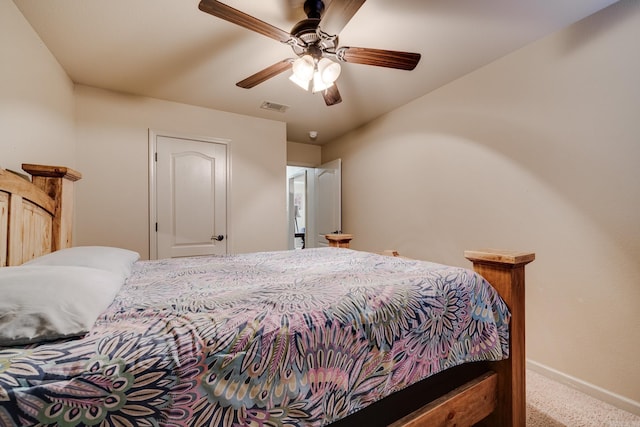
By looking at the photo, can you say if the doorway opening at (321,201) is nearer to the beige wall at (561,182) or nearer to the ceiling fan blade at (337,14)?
the beige wall at (561,182)

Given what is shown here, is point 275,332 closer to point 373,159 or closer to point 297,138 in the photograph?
point 373,159

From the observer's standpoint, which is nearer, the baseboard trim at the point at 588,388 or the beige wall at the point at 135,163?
the baseboard trim at the point at 588,388

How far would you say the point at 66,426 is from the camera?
49cm

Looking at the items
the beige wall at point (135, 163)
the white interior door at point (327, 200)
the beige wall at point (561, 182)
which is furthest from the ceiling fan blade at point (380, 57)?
the white interior door at point (327, 200)

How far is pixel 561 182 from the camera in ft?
5.74

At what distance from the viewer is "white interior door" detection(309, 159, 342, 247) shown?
3844mm

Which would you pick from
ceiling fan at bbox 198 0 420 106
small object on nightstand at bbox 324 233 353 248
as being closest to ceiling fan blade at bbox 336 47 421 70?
ceiling fan at bbox 198 0 420 106

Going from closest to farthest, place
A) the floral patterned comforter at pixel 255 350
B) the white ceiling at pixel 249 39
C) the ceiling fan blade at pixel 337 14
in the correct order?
1. the floral patterned comforter at pixel 255 350
2. the ceiling fan blade at pixel 337 14
3. the white ceiling at pixel 249 39

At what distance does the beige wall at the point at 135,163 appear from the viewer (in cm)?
250

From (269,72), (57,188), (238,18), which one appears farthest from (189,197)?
(238,18)

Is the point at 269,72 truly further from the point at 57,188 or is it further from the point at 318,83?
the point at 57,188

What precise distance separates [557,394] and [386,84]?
2.66m

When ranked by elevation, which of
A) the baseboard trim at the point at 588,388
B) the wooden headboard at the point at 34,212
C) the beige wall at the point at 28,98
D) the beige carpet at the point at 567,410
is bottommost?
the beige carpet at the point at 567,410

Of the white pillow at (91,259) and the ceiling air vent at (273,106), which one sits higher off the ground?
the ceiling air vent at (273,106)
